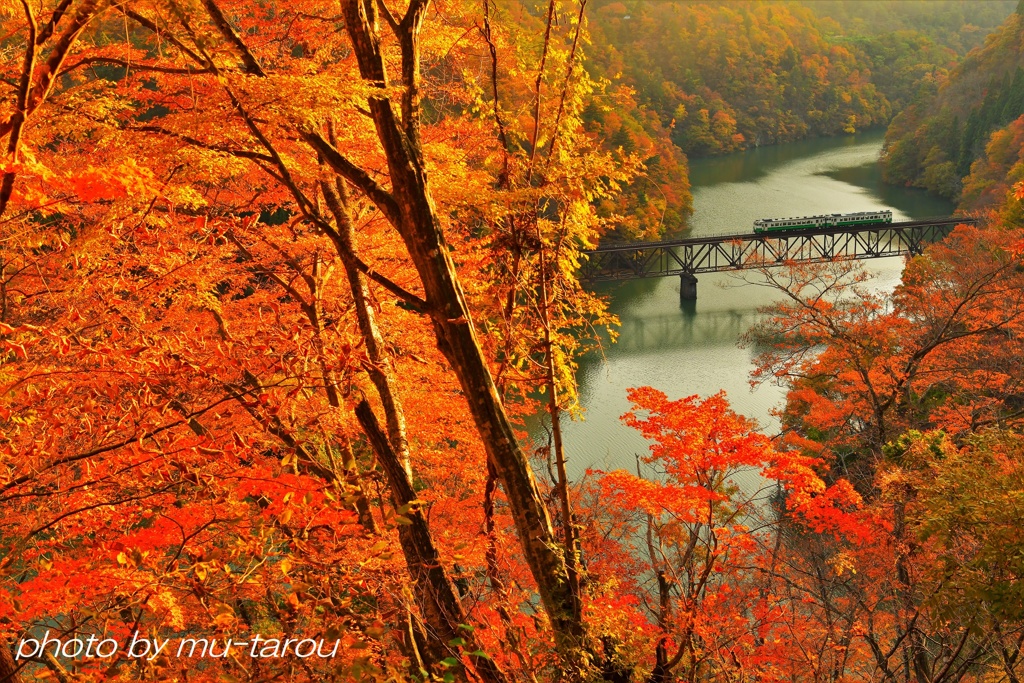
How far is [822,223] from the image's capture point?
24.9 metres

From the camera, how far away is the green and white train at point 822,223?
78.7ft

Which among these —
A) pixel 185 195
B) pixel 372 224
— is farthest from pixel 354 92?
pixel 372 224

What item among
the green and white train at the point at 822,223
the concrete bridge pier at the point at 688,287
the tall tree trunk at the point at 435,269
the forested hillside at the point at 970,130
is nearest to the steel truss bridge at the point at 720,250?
the concrete bridge pier at the point at 688,287

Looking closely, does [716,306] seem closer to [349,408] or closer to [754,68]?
[349,408]

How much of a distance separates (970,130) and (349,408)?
33.7 metres

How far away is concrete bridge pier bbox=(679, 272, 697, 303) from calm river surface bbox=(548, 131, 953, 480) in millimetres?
407

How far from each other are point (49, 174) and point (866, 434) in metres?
10.8

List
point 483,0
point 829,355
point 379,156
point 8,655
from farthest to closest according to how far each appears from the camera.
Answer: point 829,355, point 379,156, point 483,0, point 8,655

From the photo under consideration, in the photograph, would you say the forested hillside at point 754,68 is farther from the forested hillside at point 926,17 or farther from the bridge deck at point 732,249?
the bridge deck at point 732,249

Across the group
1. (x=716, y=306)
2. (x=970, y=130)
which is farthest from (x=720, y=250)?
(x=970, y=130)

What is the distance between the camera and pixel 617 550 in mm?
8914

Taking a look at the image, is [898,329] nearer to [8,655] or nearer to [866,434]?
[866,434]

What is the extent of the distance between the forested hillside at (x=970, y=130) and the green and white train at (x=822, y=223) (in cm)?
428

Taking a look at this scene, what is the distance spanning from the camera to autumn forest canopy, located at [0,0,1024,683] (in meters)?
3.12
